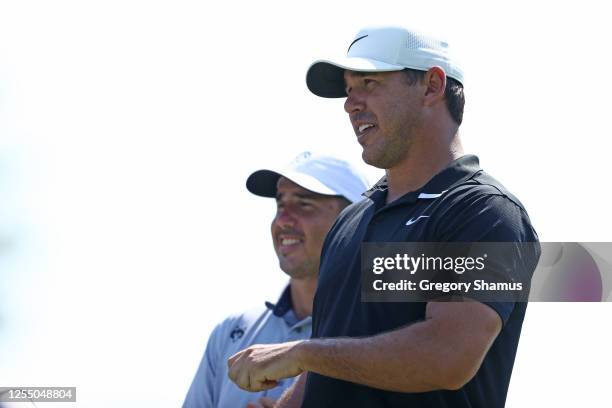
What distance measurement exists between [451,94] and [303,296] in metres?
2.04

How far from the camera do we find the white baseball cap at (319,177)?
6.16m

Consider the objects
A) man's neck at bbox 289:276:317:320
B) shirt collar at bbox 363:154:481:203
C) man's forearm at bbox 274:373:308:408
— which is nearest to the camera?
shirt collar at bbox 363:154:481:203

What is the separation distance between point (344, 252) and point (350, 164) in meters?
2.18

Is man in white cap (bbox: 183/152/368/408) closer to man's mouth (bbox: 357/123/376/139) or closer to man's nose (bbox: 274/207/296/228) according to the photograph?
man's nose (bbox: 274/207/296/228)

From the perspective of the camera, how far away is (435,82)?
4.34 m

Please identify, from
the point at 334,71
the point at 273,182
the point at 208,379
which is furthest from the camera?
the point at 273,182

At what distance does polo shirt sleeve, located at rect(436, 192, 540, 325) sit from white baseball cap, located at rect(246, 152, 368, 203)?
2366 mm

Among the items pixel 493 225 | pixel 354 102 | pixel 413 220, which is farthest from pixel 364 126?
pixel 493 225

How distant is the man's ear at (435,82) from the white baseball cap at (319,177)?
1.84m

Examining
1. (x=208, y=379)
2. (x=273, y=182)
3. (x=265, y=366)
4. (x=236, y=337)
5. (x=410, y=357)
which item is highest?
(x=273, y=182)

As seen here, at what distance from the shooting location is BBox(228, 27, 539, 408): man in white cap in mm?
3547

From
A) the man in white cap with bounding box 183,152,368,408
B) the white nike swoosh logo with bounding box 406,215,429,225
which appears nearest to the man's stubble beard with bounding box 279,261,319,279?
the man in white cap with bounding box 183,152,368,408

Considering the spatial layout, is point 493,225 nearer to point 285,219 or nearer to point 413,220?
point 413,220

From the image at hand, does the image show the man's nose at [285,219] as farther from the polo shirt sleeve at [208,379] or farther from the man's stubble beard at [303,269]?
the polo shirt sleeve at [208,379]
